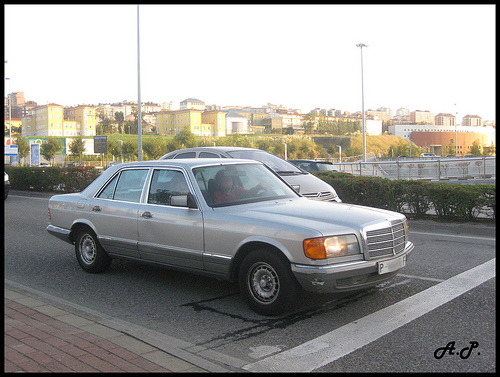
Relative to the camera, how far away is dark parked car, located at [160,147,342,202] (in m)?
9.96

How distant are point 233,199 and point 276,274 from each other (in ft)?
4.17

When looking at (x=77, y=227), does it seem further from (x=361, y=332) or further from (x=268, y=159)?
(x=268, y=159)

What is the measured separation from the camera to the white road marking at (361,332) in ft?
13.3

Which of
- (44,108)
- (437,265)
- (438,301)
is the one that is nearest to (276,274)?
(438,301)

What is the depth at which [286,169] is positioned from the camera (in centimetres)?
1089

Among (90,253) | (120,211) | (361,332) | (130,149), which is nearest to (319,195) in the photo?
(120,211)

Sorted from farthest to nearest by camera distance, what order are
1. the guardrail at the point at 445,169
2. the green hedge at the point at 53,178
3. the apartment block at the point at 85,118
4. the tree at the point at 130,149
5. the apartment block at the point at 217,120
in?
the apartment block at the point at 85,118
the apartment block at the point at 217,120
the tree at the point at 130,149
the guardrail at the point at 445,169
the green hedge at the point at 53,178

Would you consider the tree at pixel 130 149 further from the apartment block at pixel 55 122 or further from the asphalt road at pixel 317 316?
the asphalt road at pixel 317 316

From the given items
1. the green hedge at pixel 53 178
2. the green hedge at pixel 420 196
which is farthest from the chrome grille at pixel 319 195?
the green hedge at pixel 53 178

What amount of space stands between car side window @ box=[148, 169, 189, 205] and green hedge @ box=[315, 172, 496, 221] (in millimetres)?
6926

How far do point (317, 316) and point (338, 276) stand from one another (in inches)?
23.2

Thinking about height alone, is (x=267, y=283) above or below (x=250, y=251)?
below

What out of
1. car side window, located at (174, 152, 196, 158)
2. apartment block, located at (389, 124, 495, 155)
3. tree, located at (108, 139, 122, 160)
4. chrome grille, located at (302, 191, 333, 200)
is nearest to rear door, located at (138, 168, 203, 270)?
chrome grille, located at (302, 191, 333, 200)

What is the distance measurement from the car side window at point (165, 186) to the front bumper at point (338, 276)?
1.90 meters
